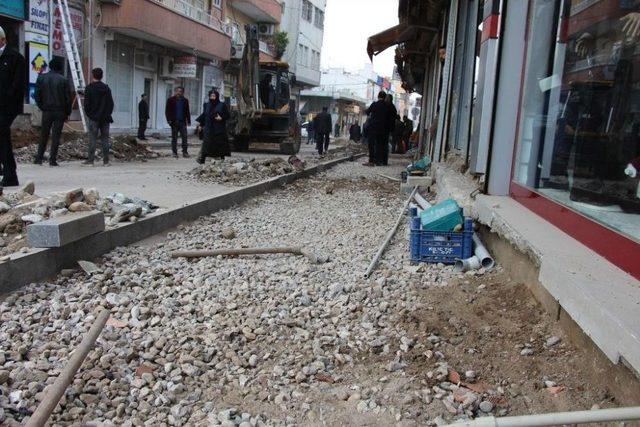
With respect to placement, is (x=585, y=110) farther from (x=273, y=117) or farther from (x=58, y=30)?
(x=58, y=30)

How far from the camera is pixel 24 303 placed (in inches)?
148

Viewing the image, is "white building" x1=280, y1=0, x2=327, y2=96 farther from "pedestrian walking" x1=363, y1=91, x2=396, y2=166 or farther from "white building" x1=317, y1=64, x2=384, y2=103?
"pedestrian walking" x1=363, y1=91, x2=396, y2=166

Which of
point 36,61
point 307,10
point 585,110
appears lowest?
point 585,110

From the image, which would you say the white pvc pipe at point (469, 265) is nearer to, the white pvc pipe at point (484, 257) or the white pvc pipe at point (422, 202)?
the white pvc pipe at point (484, 257)

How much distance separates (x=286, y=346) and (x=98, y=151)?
1172cm

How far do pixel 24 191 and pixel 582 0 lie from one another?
542cm

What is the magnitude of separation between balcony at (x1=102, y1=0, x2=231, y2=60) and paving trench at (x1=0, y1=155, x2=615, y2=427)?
17067 mm

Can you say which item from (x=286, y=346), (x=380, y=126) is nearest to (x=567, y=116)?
(x=286, y=346)

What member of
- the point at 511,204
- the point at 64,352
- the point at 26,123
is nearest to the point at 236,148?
the point at 26,123

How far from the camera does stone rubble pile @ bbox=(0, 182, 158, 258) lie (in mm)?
4709

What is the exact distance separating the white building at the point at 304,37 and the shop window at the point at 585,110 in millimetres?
37204

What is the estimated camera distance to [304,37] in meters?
47.8

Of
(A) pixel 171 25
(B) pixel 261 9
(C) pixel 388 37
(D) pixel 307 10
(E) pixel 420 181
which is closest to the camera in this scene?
(E) pixel 420 181

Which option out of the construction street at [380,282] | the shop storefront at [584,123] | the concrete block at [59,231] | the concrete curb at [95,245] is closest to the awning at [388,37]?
the construction street at [380,282]
